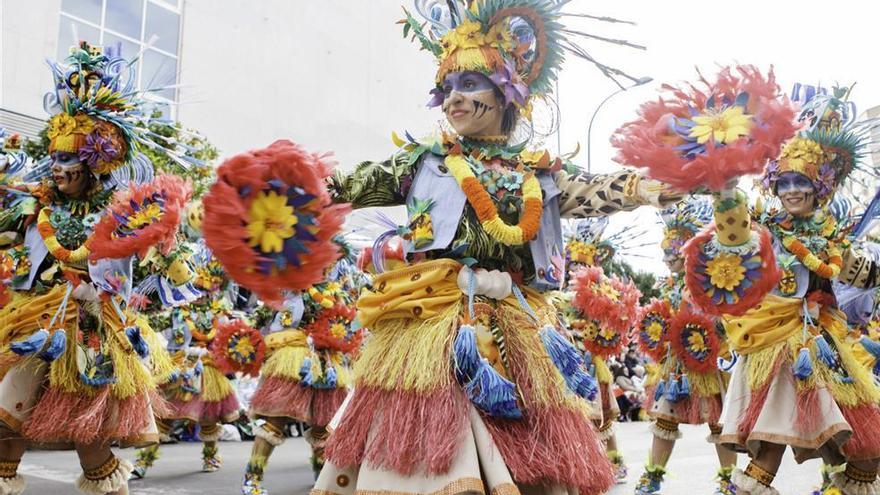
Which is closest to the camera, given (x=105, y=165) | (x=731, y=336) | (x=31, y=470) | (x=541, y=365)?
(x=541, y=365)

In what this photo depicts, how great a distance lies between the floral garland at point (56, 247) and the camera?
430 cm

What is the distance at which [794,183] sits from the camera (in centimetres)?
486

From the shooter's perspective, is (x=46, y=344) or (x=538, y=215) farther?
(x=46, y=344)

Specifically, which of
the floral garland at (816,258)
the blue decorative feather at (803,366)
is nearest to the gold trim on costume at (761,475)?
the blue decorative feather at (803,366)

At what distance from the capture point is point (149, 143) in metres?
4.60

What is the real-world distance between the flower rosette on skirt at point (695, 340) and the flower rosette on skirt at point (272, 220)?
4.62 m

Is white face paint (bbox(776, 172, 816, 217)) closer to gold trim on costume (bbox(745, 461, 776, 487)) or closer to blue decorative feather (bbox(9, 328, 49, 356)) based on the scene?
gold trim on costume (bbox(745, 461, 776, 487))

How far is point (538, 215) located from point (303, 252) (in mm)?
962

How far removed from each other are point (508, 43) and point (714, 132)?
1.01 metres

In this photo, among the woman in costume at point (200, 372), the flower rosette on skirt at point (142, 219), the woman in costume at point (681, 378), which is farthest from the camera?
the woman in costume at point (200, 372)

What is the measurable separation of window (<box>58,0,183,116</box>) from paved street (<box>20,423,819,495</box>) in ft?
29.6

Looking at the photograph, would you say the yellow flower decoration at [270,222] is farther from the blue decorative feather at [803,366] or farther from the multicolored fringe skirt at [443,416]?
the blue decorative feather at [803,366]

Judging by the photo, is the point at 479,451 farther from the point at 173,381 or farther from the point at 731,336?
the point at 173,381

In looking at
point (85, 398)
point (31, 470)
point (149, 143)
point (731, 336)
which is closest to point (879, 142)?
point (731, 336)
